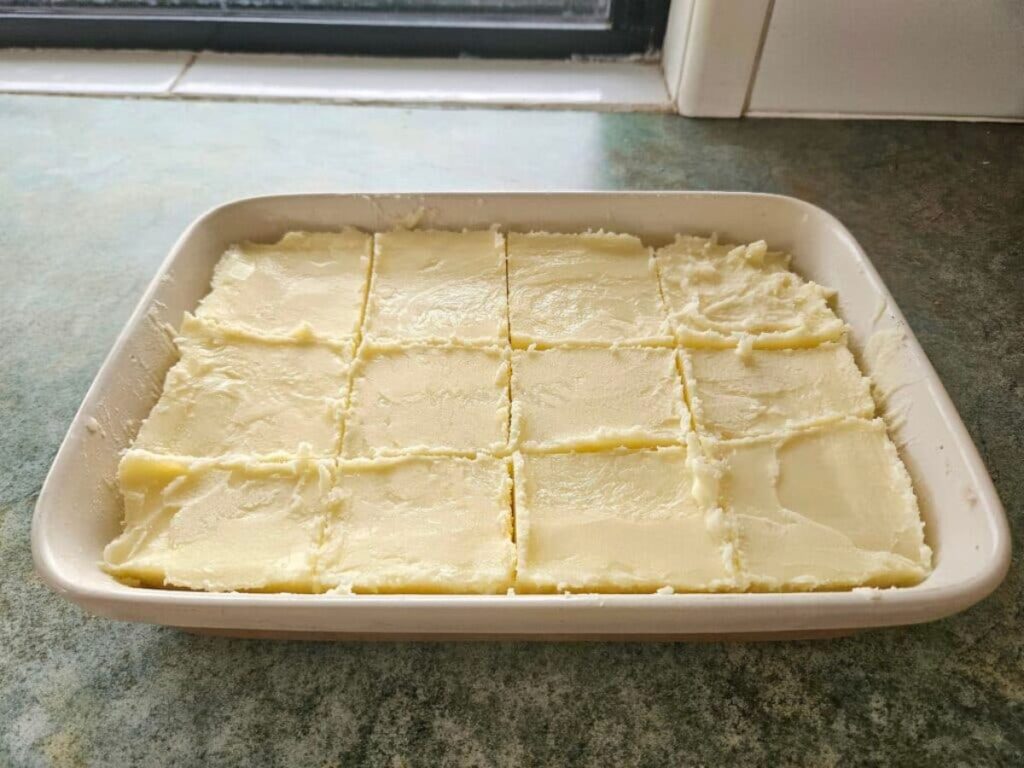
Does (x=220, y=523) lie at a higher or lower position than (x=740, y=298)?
lower

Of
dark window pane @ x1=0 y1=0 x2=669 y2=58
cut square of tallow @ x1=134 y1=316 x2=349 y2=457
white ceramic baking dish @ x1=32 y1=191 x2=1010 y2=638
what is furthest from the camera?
dark window pane @ x1=0 y1=0 x2=669 y2=58

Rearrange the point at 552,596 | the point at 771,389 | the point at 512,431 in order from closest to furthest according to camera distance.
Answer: the point at 552,596
the point at 512,431
the point at 771,389

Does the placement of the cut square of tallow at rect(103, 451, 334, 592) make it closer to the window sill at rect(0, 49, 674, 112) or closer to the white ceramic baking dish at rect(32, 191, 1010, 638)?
the white ceramic baking dish at rect(32, 191, 1010, 638)

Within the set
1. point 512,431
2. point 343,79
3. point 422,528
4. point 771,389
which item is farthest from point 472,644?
point 343,79

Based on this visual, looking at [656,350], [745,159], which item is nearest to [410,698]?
[656,350]

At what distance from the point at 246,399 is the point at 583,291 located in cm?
73

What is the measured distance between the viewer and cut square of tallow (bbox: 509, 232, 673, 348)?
5.26ft

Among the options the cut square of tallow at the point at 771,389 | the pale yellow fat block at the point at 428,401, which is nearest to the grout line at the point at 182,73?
the pale yellow fat block at the point at 428,401

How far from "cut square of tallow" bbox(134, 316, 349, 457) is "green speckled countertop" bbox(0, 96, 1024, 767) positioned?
31 cm

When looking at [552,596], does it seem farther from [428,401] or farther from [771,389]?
[771,389]

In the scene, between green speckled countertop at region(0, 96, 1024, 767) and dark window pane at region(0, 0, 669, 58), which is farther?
dark window pane at region(0, 0, 669, 58)

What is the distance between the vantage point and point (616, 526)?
48.7 inches

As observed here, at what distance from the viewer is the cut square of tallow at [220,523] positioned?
116cm

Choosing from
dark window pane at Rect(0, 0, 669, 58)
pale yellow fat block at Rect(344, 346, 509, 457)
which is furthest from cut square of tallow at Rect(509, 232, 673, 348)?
dark window pane at Rect(0, 0, 669, 58)
